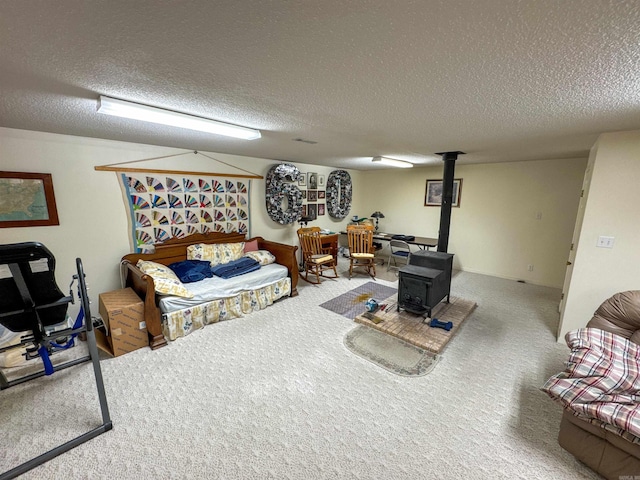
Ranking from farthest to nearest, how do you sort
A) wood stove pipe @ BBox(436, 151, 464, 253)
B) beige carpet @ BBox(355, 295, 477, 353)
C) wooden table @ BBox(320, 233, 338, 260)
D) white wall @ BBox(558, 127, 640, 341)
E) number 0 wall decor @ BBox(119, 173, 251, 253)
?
wooden table @ BBox(320, 233, 338, 260), wood stove pipe @ BBox(436, 151, 464, 253), number 0 wall decor @ BBox(119, 173, 251, 253), beige carpet @ BBox(355, 295, 477, 353), white wall @ BBox(558, 127, 640, 341)

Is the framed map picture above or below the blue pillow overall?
above

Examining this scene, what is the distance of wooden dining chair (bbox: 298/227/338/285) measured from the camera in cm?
455

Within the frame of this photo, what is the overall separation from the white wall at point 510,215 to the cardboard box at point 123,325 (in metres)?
5.29

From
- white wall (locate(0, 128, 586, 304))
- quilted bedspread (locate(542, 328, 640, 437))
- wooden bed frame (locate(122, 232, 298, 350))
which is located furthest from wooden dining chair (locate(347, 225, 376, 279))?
quilted bedspread (locate(542, 328, 640, 437))

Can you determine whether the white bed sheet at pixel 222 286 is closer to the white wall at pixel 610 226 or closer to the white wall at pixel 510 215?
the white wall at pixel 610 226

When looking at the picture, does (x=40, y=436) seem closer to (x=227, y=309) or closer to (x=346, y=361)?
(x=227, y=309)

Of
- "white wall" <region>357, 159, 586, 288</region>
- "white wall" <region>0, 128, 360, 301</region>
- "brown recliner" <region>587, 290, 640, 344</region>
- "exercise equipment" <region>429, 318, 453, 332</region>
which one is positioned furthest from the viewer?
"white wall" <region>357, 159, 586, 288</region>

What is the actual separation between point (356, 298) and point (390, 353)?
1335 mm

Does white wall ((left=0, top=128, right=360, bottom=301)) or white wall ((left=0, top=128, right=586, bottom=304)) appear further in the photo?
white wall ((left=0, top=128, right=586, bottom=304))

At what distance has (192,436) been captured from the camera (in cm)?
170

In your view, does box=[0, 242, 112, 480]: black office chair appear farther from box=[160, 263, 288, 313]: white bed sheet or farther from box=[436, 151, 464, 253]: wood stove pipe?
box=[436, 151, 464, 253]: wood stove pipe

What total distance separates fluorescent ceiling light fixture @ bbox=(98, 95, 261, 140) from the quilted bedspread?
3.00 metres

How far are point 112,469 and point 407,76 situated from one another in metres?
2.71

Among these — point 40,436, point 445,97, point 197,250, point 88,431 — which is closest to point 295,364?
point 88,431
